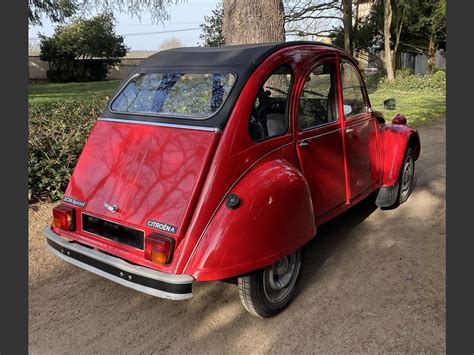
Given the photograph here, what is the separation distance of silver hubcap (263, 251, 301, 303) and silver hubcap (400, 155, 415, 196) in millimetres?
2563

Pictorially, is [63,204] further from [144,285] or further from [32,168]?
[32,168]

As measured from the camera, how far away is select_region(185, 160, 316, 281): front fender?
110 inches

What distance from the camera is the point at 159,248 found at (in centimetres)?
282

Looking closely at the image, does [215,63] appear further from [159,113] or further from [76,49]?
[76,49]

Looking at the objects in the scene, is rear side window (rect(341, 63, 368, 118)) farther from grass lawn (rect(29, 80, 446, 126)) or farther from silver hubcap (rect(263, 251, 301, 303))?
grass lawn (rect(29, 80, 446, 126))

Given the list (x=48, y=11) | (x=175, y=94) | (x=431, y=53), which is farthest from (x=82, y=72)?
(x=175, y=94)

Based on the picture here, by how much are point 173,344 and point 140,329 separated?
316 millimetres

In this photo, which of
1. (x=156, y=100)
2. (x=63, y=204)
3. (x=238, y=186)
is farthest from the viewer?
(x=156, y=100)

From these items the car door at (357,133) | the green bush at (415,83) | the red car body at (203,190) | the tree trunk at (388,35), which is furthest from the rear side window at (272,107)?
the tree trunk at (388,35)

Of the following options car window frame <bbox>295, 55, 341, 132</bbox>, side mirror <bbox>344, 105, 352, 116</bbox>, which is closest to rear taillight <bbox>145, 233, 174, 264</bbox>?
car window frame <bbox>295, 55, 341, 132</bbox>

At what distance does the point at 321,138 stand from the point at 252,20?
3512 millimetres

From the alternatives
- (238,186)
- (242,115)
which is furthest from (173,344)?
(242,115)

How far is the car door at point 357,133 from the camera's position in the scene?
14.0 ft

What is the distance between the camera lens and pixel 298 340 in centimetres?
309
